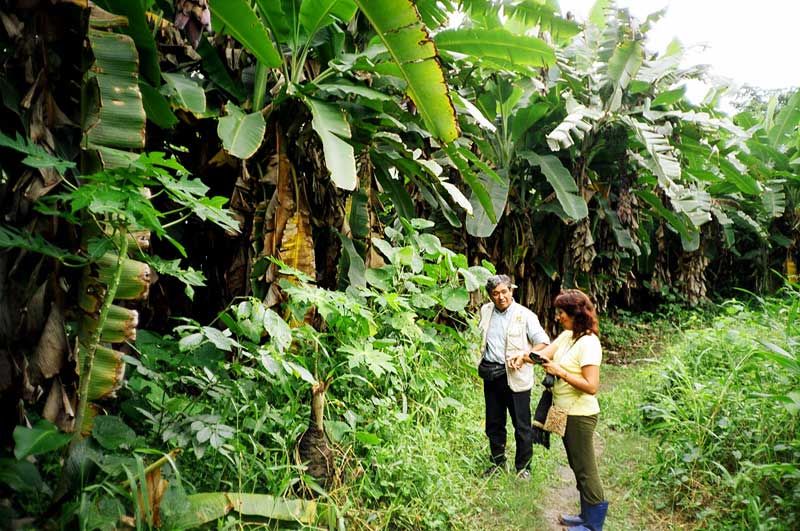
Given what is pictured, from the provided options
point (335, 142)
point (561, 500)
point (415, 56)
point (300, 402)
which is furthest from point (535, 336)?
point (415, 56)

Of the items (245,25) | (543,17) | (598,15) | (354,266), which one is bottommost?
(354,266)

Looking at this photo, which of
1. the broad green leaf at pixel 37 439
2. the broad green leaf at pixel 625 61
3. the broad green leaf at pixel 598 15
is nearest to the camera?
the broad green leaf at pixel 37 439

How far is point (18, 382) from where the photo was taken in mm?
2021

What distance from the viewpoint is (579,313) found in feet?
10.8

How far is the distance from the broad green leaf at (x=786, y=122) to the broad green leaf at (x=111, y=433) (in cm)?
1149

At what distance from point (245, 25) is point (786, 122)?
1033 cm

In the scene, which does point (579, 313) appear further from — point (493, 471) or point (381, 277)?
point (381, 277)

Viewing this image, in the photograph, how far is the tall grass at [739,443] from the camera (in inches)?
115

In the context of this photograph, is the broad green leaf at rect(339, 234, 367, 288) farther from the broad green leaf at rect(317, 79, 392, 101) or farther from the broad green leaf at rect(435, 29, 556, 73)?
the broad green leaf at rect(435, 29, 556, 73)

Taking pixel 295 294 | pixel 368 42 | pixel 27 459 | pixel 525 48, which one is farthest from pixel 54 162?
pixel 525 48

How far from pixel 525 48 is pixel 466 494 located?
11.8ft

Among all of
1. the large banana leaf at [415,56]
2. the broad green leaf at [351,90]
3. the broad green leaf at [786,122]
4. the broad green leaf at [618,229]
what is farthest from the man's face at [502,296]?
the broad green leaf at [786,122]

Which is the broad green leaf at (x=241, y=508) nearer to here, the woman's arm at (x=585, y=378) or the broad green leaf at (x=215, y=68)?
the woman's arm at (x=585, y=378)

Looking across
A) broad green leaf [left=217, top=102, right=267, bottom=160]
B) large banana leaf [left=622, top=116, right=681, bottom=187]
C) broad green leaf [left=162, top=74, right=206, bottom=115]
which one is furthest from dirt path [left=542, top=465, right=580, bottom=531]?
large banana leaf [left=622, top=116, right=681, bottom=187]
